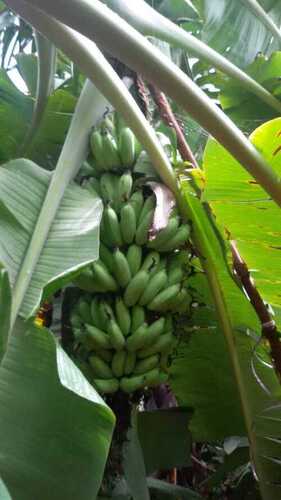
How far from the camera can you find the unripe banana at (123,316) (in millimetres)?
712

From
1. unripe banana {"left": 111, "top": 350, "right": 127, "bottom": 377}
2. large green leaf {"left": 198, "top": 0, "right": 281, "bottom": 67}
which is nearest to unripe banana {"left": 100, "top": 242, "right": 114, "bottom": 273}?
unripe banana {"left": 111, "top": 350, "right": 127, "bottom": 377}

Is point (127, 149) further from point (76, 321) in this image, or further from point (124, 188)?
point (76, 321)

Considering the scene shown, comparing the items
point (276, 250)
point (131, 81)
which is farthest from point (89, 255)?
point (131, 81)

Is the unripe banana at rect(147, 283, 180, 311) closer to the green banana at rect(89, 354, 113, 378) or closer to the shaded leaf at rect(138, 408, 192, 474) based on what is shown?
the green banana at rect(89, 354, 113, 378)

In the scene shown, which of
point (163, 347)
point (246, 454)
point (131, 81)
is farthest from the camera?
point (246, 454)

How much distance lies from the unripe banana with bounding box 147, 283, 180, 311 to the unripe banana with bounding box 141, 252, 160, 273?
0.03m

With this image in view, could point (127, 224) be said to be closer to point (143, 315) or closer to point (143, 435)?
point (143, 315)

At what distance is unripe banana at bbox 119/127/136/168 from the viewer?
0.82 metres

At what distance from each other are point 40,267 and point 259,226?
0.94 ft

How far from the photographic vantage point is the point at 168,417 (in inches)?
36.3

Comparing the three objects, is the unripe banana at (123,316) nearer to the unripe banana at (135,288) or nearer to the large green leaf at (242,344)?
the unripe banana at (135,288)

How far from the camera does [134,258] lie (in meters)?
0.75

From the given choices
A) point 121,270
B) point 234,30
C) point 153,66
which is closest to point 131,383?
point 121,270

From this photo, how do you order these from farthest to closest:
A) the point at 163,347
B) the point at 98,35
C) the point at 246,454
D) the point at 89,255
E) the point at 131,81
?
the point at 246,454 < the point at 131,81 < the point at 163,347 < the point at 89,255 < the point at 98,35
